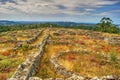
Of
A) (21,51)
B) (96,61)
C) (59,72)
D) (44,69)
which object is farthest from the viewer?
(21,51)

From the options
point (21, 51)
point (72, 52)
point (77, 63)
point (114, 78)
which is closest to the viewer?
point (114, 78)

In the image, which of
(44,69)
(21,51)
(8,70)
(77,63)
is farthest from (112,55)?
(21,51)

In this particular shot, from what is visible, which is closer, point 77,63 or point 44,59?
point 77,63

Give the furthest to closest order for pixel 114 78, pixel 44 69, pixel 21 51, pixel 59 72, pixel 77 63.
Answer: pixel 21 51, pixel 77 63, pixel 44 69, pixel 59 72, pixel 114 78

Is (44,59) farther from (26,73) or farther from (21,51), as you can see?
(26,73)

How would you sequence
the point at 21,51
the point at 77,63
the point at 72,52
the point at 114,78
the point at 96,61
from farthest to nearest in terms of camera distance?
the point at 21,51 → the point at 72,52 → the point at 96,61 → the point at 77,63 → the point at 114,78

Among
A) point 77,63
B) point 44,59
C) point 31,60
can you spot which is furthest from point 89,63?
point 31,60

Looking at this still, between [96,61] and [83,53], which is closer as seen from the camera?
[96,61]

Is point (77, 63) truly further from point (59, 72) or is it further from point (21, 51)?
point (21, 51)
